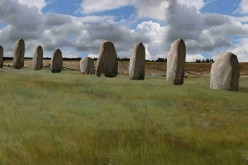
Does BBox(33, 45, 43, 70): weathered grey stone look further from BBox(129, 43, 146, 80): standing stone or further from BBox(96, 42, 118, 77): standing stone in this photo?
BBox(129, 43, 146, 80): standing stone

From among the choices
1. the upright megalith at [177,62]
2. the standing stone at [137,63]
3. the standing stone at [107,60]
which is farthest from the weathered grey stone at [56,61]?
the upright megalith at [177,62]

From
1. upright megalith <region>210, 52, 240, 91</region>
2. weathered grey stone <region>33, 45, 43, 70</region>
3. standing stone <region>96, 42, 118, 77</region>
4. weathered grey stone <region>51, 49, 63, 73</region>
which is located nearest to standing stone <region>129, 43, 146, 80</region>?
standing stone <region>96, 42, 118, 77</region>

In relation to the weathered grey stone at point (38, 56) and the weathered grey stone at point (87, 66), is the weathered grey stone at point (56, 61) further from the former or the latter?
the weathered grey stone at point (87, 66)

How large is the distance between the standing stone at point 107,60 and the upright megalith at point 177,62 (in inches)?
464

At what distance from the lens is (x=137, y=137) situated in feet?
44.5

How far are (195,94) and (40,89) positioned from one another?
9735 mm

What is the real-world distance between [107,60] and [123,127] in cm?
3317

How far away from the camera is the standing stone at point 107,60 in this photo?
1907 inches

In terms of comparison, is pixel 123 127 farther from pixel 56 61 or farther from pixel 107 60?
pixel 56 61

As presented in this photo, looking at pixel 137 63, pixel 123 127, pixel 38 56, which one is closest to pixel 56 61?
pixel 38 56

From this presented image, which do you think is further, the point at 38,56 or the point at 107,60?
the point at 38,56

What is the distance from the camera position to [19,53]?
205 ft

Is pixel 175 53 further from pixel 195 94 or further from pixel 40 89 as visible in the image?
pixel 40 89

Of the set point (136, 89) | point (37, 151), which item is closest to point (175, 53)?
point (136, 89)
